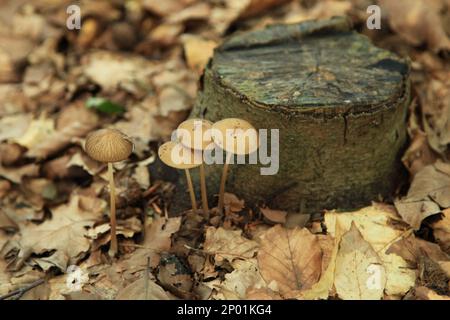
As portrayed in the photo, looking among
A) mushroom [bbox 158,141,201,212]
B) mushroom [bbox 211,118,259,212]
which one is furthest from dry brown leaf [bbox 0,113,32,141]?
mushroom [bbox 211,118,259,212]

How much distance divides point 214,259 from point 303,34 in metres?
1.65

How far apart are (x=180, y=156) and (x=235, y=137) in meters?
0.31

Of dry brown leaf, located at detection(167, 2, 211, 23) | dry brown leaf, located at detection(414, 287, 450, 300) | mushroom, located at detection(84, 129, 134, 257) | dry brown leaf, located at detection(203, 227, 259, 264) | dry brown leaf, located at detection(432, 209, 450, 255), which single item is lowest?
dry brown leaf, located at detection(414, 287, 450, 300)

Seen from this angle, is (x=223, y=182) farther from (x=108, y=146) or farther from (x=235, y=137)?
(x=108, y=146)

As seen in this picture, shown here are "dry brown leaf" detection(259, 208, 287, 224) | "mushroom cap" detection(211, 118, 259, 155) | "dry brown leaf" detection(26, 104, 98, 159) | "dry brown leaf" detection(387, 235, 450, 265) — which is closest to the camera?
"mushroom cap" detection(211, 118, 259, 155)

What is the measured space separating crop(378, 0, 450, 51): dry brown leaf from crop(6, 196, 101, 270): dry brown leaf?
3.01 m

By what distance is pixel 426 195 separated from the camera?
3041 millimetres

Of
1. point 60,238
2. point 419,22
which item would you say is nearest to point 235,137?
point 60,238

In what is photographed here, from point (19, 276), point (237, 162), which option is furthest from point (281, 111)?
point (19, 276)

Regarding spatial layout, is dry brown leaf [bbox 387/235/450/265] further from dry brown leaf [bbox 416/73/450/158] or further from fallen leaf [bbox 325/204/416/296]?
dry brown leaf [bbox 416/73/450/158]

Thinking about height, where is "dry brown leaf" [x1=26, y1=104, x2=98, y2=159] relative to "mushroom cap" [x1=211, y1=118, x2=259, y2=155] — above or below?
below

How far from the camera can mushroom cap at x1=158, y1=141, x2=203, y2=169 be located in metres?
2.68

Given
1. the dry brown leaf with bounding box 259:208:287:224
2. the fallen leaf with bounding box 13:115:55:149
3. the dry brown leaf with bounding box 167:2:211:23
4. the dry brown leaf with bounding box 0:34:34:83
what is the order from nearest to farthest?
the dry brown leaf with bounding box 259:208:287:224, the fallen leaf with bounding box 13:115:55:149, the dry brown leaf with bounding box 0:34:34:83, the dry brown leaf with bounding box 167:2:211:23

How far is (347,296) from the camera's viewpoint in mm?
2643
